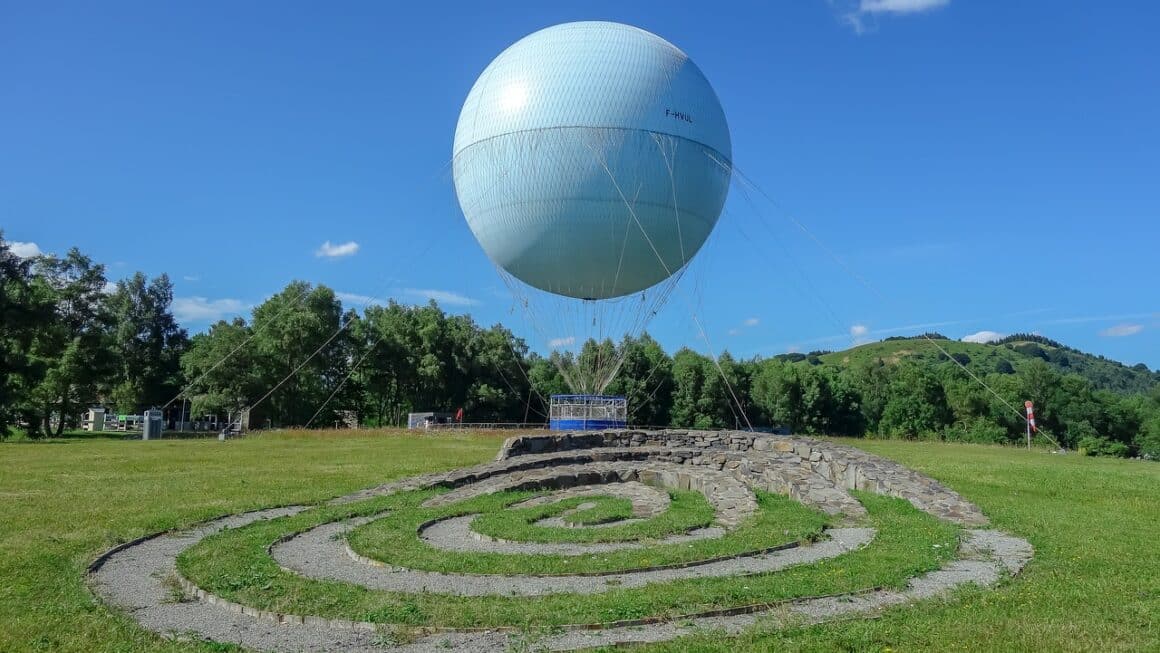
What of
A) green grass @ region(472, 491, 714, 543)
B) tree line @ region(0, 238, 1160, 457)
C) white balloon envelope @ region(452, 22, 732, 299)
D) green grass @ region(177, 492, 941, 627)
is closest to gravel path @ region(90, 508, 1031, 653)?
green grass @ region(177, 492, 941, 627)

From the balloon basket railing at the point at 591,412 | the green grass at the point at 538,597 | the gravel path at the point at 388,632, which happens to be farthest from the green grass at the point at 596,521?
the balloon basket railing at the point at 591,412

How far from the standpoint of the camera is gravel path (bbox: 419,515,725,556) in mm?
12352

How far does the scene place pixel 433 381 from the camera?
73062 mm

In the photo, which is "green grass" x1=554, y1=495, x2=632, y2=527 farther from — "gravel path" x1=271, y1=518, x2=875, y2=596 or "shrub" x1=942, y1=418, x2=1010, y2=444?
"shrub" x1=942, y1=418, x2=1010, y2=444

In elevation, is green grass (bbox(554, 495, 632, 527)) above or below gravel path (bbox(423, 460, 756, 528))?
below

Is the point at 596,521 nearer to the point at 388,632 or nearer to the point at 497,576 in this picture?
the point at 497,576

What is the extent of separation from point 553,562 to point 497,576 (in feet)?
3.27

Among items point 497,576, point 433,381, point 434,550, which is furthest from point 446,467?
point 433,381

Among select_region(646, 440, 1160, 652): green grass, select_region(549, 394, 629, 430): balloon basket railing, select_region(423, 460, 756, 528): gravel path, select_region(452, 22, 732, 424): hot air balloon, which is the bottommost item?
select_region(646, 440, 1160, 652): green grass

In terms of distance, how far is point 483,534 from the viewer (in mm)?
13750

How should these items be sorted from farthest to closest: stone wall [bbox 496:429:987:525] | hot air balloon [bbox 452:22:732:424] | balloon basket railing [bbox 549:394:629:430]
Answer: balloon basket railing [bbox 549:394:629:430], hot air balloon [bbox 452:22:732:424], stone wall [bbox 496:429:987:525]

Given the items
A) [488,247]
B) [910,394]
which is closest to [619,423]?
[488,247]

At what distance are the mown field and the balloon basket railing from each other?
3.49m

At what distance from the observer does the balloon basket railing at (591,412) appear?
107ft
